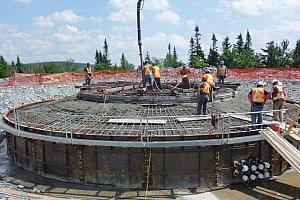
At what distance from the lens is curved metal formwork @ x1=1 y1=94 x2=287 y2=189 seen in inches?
441

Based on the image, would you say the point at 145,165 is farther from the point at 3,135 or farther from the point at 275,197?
the point at 3,135

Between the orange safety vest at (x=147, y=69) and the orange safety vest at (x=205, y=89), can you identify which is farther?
the orange safety vest at (x=147, y=69)

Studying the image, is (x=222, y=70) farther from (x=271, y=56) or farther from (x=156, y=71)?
(x=271, y=56)

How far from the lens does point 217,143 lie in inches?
437

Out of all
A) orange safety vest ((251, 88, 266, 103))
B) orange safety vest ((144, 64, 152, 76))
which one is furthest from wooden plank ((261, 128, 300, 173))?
orange safety vest ((144, 64, 152, 76))

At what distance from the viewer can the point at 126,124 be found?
1272cm

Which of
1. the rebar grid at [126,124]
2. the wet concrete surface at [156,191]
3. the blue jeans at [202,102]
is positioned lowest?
the wet concrete surface at [156,191]

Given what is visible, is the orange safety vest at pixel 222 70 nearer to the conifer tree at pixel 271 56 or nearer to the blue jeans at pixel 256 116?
the blue jeans at pixel 256 116

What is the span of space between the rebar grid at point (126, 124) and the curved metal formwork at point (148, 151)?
34mm

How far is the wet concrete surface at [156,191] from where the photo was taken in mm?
10852

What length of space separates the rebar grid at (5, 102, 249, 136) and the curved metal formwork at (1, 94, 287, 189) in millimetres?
34

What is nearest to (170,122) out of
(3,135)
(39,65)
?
(3,135)

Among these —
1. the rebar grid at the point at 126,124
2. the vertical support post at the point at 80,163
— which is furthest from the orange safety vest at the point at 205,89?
the vertical support post at the point at 80,163

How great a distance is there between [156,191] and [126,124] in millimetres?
2653
